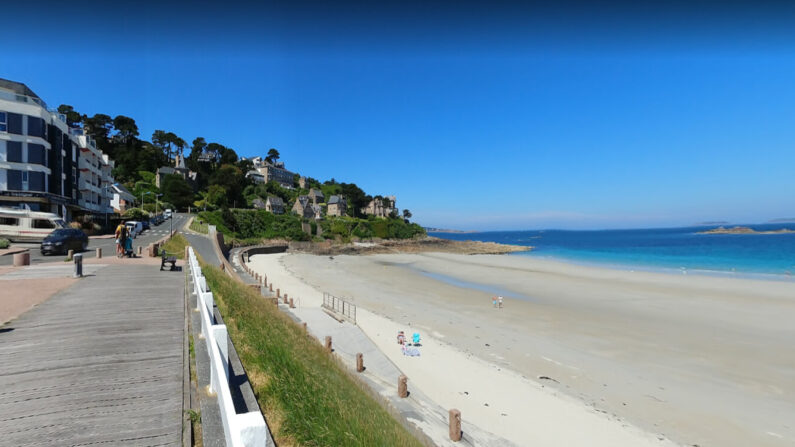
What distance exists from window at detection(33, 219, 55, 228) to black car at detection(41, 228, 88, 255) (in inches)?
433

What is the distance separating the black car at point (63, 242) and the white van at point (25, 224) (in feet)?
25.8

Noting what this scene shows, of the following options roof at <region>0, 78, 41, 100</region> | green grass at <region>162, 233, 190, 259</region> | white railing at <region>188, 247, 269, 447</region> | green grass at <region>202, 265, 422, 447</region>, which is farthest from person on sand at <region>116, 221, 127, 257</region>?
roof at <region>0, 78, 41, 100</region>

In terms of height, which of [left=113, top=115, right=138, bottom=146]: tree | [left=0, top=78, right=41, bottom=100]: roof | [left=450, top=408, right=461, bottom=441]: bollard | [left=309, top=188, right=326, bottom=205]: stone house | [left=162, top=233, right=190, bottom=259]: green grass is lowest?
[left=450, top=408, right=461, bottom=441]: bollard

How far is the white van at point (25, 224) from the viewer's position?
82.1 feet

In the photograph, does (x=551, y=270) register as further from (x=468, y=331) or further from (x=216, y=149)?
(x=216, y=149)

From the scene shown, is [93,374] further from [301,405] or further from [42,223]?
[42,223]

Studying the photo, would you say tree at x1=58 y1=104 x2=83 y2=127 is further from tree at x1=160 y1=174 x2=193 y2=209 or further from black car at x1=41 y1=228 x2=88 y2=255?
black car at x1=41 y1=228 x2=88 y2=255

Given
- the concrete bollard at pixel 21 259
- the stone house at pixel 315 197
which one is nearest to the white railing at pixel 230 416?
the concrete bollard at pixel 21 259

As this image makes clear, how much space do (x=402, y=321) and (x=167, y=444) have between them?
1679 cm

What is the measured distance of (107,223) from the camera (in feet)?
142

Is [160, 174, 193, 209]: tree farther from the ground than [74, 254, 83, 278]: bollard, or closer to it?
farther from the ground

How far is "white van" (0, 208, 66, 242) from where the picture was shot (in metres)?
25.0

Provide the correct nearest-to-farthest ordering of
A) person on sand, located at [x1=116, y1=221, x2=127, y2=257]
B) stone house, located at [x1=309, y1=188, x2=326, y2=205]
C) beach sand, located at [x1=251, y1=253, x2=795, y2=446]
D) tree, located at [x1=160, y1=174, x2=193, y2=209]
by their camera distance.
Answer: beach sand, located at [x1=251, y1=253, x2=795, y2=446] < person on sand, located at [x1=116, y1=221, x2=127, y2=257] < tree, located at [x1=160, y1=174, x2=193, y2=209] < stone house, located at [x1=309, y1=188, x2=326, y2=205]

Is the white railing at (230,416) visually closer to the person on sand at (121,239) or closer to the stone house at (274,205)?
the person on sand at (121,239)
